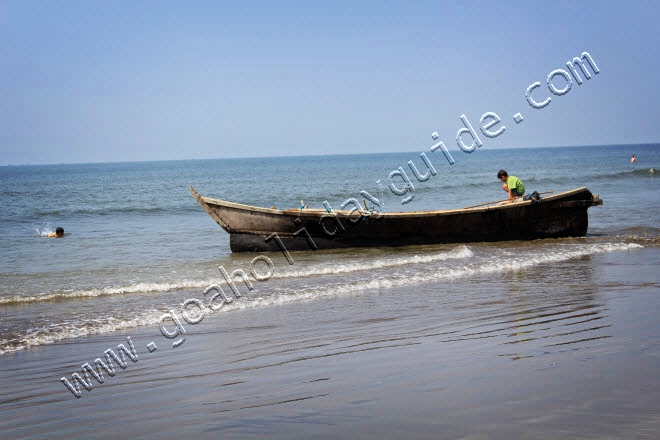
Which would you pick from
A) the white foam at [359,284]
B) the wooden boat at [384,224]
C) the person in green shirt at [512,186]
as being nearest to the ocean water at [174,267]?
the white foam at [359,284]

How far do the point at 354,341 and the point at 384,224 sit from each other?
22.6 feet

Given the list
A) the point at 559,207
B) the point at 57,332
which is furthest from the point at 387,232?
the point at 57,332

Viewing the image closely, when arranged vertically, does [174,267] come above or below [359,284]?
above

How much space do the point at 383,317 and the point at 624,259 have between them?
5764 mm

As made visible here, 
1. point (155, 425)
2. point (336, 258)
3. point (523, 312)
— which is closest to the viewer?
point (155, 425)

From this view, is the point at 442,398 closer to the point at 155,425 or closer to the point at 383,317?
the point at 155,425

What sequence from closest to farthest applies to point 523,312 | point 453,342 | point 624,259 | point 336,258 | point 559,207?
point 453,342, point 523,312, point 624,259, point 336,258, point 559,207

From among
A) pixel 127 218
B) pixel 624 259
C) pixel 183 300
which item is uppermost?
pixel 127 218

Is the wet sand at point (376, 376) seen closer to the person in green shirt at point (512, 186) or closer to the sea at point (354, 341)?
the sea at point (354, 341)

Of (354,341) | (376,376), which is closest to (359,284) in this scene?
(354,341)

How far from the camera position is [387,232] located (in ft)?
40.9

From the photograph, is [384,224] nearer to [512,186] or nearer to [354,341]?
[512,186]

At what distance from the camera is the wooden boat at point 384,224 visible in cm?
1220

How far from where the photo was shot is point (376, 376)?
4477mm
